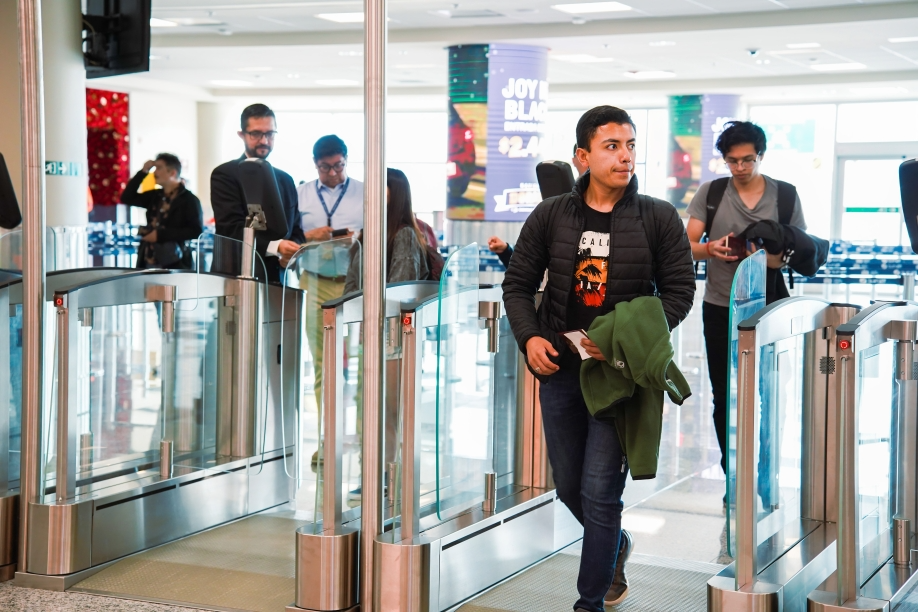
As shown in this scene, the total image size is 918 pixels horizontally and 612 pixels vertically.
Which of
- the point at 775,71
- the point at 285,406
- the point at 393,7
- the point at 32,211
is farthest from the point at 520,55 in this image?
the point at 32,211

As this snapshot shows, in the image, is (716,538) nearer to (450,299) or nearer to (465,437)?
(465,437)

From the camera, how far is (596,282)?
2678 millimetres

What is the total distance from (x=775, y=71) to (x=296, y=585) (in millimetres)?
Answer: 14750

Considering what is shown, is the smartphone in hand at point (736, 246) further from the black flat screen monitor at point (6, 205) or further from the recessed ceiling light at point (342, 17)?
the recessed ceiling light at point (342, 17)

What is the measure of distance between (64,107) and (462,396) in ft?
14.9

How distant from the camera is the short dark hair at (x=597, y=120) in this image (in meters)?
2.68

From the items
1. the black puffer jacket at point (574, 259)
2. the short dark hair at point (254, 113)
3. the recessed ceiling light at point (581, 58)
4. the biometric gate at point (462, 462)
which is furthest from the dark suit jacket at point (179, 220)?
the recessed ceiling light at point (581, 58)

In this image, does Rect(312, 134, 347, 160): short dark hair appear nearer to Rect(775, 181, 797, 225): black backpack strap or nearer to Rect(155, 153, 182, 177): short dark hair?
Rect(775, 181, 797, 225): black backpack strap

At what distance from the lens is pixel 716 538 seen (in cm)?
370

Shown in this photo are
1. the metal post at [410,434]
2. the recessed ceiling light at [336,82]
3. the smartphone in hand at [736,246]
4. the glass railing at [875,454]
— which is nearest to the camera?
the glass railing at [875,454]

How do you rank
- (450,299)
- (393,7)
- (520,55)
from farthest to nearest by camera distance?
(520,55) → (393,7) → (450,299)

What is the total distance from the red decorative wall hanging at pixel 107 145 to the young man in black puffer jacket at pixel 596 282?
17478 millimetres

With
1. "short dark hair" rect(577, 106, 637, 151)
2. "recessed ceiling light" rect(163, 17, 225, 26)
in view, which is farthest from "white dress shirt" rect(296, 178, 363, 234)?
"recessed ceiling light" rect(163, 17, 225, 26)

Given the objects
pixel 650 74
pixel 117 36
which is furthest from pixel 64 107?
pixel 650 74
